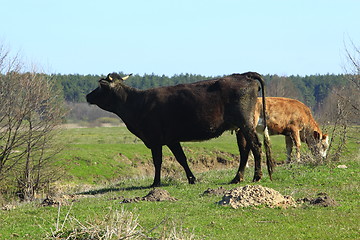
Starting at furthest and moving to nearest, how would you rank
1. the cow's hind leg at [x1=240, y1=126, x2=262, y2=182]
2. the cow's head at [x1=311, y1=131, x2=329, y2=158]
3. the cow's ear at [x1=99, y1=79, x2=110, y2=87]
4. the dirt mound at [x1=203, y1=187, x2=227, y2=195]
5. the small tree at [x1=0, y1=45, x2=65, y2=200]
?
the small tree at [x1=0, y1=45, x2=65, y2=200] < the cow's head at [x1=311, y1=131, x2=329, y2=158] < the cow's ear at [x1=99, y1=79, x2=110, y2=87] < the cow's hind leg at [x1=240, y1=126, x2=262, y2=182] < the dirt mound at [x1=203, y1=187, x2=227, y2=195]

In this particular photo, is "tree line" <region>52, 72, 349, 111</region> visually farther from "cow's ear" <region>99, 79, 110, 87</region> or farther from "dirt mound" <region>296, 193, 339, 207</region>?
"dirt mound" <region>296, 193, 339, 207</region>

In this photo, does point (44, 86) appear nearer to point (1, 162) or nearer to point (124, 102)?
point (1, 162)

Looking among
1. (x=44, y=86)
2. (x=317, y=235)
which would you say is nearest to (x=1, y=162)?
(x=44, y=86)

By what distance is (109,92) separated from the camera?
18.0 metres

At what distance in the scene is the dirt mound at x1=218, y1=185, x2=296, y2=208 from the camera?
11.8m

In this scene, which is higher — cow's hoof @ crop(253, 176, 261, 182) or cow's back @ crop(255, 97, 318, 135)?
cow's back @ crop(255, 97, 318, 135)

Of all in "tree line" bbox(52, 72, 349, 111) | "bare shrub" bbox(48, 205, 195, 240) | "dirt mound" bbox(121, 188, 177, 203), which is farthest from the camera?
"tree line" bbox(52, 72, 349, 111)

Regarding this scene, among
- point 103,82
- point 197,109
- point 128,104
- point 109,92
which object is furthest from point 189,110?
point 103,82

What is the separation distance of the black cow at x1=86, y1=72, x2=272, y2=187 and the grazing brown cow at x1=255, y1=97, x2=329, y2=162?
473 cm

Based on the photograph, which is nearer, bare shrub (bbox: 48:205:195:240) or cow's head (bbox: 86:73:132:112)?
bare shrub (bbox: 48:205:195:240)

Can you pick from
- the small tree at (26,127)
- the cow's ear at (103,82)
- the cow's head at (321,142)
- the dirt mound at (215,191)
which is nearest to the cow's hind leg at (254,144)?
the dirt mound at (215,191)

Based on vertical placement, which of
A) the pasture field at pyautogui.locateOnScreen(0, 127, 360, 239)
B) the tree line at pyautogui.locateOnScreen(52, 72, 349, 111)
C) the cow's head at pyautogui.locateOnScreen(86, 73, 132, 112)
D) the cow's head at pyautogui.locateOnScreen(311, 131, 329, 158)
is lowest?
the pasture field at pyautogui.locateOnScreen(0, 127, 360, 239)

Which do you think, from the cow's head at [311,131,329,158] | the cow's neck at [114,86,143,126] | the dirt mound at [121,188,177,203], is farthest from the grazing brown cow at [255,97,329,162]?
the dirt mound at [121,188,177,203]

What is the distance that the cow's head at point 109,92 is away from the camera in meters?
17.9
